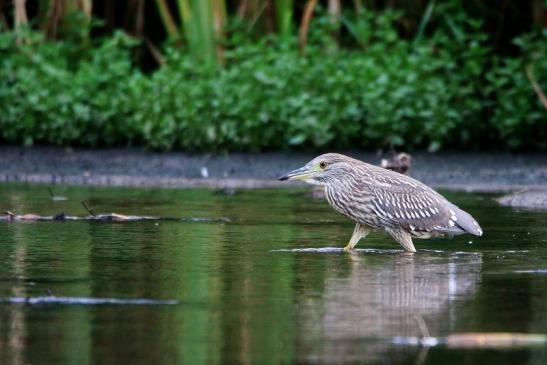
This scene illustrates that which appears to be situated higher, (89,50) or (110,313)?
(89,50)

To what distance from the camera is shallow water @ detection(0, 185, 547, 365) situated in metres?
6.17

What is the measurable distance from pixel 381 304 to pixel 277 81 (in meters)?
8.50

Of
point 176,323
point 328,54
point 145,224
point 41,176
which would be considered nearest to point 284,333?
point 176,323

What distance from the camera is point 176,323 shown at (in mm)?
6758

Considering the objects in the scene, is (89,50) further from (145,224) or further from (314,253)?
(314,253)

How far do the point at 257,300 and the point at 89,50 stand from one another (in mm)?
10325

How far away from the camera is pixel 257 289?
307 inches

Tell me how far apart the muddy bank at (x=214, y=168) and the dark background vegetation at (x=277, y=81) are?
19 cm

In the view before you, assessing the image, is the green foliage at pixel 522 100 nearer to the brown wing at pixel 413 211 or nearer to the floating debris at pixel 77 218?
the floating debris at pixel 77 218

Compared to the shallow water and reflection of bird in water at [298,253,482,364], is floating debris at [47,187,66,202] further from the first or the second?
reflection of bird in water at [298,253,482,364]

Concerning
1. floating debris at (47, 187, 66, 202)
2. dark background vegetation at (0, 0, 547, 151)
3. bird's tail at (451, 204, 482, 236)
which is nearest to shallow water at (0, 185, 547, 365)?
bird's tail at (451, 204, 482, 236)

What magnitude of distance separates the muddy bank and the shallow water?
2.53 m

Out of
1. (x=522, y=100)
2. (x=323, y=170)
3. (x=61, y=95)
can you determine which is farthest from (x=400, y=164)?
(x=61, y=95)

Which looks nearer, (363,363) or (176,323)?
(363,363)
